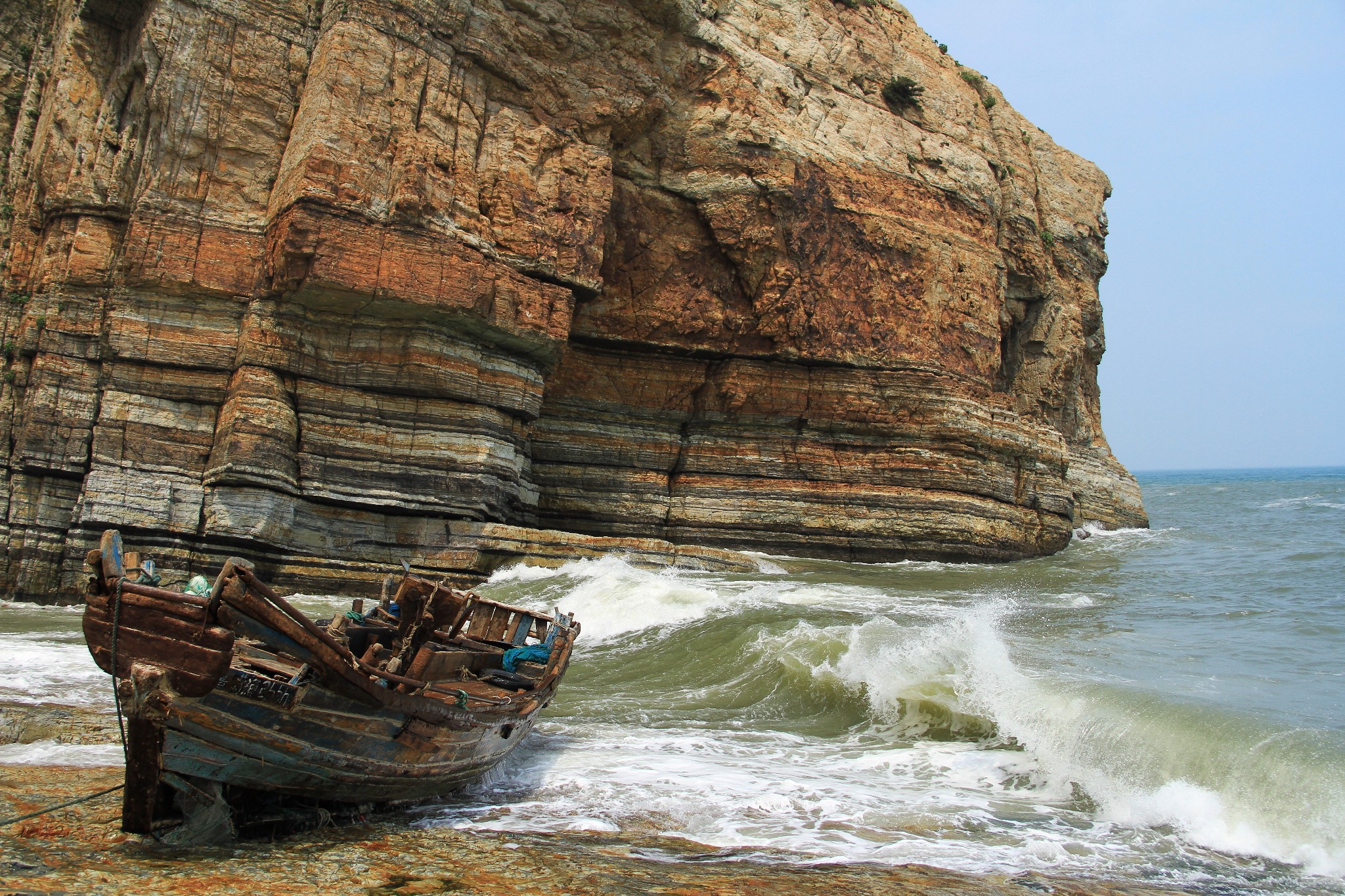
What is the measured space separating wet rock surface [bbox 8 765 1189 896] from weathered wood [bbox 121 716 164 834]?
0.51 feet

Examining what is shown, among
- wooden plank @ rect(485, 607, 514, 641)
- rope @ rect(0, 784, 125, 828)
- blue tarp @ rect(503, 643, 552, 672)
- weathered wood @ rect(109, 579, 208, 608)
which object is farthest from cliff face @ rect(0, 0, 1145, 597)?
weathered wood @ rect(109, 579, 208, 608)

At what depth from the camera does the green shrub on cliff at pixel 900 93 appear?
27031 millimetres

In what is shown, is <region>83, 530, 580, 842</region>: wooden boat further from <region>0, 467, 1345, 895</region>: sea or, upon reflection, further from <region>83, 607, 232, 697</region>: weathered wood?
<region>0, 467, 1345, 895</region>: sea

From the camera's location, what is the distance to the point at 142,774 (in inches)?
201

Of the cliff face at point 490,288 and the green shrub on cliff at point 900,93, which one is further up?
the green shrub on cliff at point 900,93

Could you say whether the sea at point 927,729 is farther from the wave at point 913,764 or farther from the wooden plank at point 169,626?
the wooden plank at point 169,626

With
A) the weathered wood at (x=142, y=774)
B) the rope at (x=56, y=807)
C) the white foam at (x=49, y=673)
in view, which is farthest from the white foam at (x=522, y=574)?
the weathered wood at (x=142, y=774)

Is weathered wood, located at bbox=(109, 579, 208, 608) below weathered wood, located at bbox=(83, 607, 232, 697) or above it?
above

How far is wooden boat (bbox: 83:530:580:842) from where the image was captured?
5016 millimetres

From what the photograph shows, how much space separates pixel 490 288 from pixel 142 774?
13.1 metres

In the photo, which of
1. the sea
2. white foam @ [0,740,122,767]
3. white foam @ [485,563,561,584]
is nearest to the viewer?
the sea

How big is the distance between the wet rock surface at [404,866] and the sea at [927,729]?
0.27 meters

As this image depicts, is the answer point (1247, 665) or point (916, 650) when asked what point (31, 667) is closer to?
point (916, 650)

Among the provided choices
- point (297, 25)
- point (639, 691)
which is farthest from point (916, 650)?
point (297, 25)
